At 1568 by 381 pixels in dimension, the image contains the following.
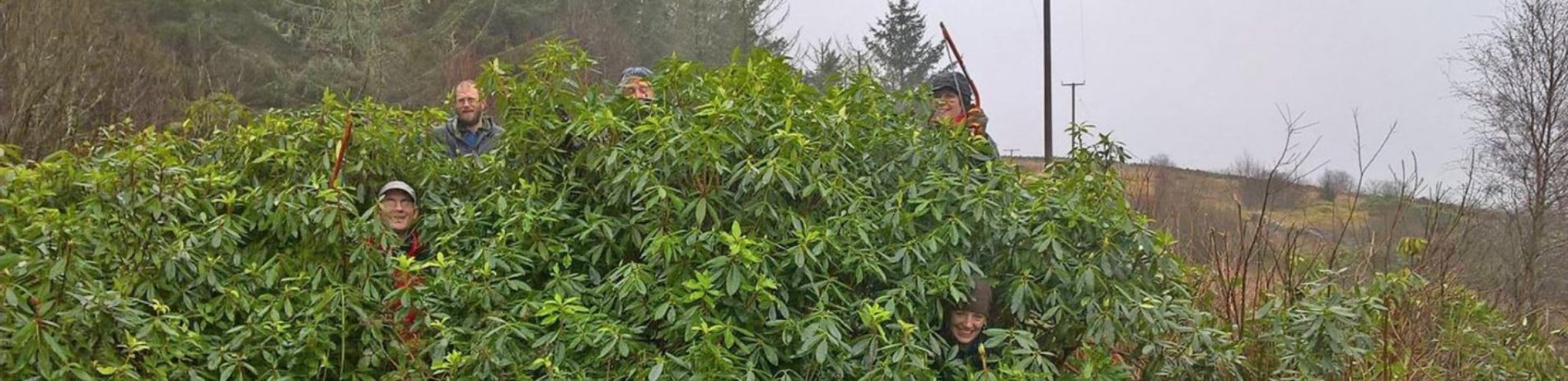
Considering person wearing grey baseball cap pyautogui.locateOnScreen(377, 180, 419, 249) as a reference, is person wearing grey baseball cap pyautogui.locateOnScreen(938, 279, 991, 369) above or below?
below

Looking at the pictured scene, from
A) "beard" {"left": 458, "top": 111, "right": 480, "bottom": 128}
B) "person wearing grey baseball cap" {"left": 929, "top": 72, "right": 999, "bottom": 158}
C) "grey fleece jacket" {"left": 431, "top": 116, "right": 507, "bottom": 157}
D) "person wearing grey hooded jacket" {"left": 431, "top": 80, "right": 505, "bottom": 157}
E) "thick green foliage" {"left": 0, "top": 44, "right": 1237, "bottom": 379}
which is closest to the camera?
"thick green foliage" {"left": 0, "top": 44, "right": 1237, "bottom": 379}

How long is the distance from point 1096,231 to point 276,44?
22.2 m

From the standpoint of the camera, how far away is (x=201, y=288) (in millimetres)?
3809

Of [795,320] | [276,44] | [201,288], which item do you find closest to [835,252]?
[795,320]

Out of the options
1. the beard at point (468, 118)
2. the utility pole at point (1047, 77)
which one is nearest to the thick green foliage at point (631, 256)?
the beard at point (468, 118)

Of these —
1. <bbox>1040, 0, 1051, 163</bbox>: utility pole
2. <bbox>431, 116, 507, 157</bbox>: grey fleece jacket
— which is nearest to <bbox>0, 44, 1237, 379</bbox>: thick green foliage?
<bbox>431, 116, 507, 157</bbox>: grey fleece jacket

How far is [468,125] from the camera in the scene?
207 inches

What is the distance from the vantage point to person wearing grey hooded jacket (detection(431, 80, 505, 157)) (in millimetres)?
5023

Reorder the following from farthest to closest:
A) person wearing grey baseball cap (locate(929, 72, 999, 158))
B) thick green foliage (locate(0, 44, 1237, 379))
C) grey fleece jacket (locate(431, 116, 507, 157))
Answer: grey fleece jacket (locate(431, 116, 507, 157))
person wearing grey baseball cap (locate(929, 72, 999, 158))
thick green foliage (locate(0, 44, 1237, 379))

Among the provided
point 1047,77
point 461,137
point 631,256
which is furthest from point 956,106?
point 1047,77

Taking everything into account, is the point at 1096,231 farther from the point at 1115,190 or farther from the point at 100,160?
the point at 100,160

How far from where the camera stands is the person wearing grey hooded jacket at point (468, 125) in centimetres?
502

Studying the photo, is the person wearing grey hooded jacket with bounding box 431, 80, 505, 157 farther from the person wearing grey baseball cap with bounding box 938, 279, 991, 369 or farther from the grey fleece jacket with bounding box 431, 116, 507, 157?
the person wearing grey baseball cap with bounding box 938, 279, 991, 369

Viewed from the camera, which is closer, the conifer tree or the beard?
the beard
